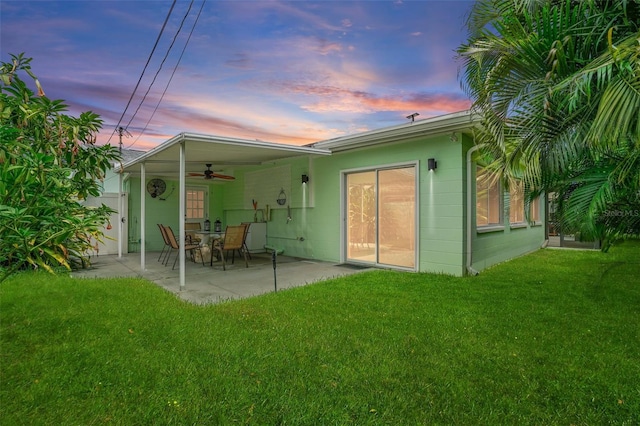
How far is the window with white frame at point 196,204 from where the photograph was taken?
38.5 ft

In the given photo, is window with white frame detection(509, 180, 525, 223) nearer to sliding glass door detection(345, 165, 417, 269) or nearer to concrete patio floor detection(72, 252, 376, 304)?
sliding glass door detection(345, 165, 417, 269)

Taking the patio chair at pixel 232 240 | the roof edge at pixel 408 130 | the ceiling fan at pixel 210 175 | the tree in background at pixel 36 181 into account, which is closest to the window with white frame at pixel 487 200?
the roof edge at pixel 408 130

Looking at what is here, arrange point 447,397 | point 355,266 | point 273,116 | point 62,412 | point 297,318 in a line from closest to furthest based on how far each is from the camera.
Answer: point 62,412 < point 447,397 < point 297,318 < point 355,266 < point 273,116

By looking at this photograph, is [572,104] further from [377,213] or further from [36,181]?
[377,213]

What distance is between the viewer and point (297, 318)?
3943 millimetres

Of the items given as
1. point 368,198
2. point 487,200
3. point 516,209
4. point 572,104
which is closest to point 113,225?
point 368,198

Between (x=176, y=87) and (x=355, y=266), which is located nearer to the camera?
(x=355, y=266)

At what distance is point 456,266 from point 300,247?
417 centimetres

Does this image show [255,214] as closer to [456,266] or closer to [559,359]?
[456,266]

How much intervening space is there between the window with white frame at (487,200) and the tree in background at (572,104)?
260cm

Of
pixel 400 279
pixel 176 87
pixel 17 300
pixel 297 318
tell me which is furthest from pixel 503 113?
pixel 176 87

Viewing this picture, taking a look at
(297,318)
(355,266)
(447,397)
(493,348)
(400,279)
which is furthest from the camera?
(355,266)

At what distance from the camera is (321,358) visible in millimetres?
2914

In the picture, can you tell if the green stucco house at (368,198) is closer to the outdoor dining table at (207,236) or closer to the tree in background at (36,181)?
the outdoor dining table at (207,236)
